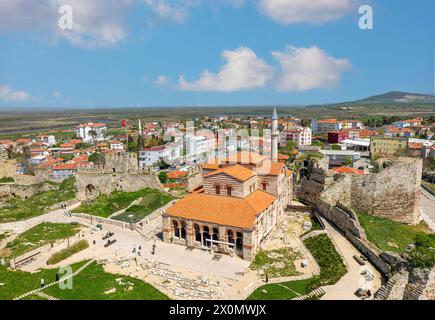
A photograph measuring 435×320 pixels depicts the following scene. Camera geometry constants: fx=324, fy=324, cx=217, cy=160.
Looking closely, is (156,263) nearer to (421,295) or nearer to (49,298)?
(49,298)

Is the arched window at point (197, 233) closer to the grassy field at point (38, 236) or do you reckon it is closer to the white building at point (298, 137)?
the grassy field at point (38, 236)

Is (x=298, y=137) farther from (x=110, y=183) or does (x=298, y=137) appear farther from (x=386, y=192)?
(x=386, y=192)

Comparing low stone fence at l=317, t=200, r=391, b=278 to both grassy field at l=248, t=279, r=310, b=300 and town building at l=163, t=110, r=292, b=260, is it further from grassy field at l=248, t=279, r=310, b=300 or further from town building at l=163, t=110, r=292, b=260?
grassy field at l=248, t=279, r=310, b=300

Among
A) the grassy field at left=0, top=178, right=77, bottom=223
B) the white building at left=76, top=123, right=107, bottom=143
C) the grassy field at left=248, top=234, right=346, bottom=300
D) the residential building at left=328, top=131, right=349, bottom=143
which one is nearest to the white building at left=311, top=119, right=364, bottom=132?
the residential building at left=328, top=131, right=349, bottom=143

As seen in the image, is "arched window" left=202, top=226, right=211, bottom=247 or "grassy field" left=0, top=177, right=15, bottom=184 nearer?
"arched window" left=202, top=226, right=211, bottom=247

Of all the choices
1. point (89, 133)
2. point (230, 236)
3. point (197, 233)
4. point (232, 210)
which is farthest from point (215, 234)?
point (89, 133)

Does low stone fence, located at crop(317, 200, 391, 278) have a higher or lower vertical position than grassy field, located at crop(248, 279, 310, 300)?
higher
